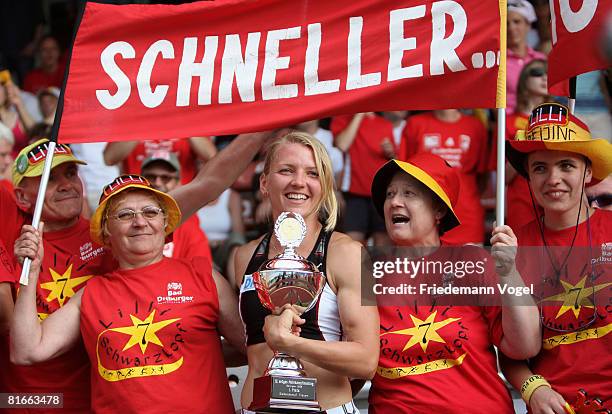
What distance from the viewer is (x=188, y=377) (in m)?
4.73

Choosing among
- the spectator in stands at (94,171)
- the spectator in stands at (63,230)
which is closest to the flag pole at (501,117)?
the spectator in stands at (63,230)

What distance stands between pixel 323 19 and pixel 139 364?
178cm

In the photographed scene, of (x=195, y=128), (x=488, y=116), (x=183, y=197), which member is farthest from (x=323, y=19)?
(x=488, y=116)

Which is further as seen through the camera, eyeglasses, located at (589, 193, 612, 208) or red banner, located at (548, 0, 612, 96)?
eyeglasses, located at (589, 193, 612, 208)

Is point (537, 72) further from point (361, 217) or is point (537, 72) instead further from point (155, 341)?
point (155, 341)

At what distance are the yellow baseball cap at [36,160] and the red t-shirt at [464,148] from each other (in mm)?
3028

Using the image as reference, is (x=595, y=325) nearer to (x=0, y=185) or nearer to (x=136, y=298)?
(x=136, y=298)

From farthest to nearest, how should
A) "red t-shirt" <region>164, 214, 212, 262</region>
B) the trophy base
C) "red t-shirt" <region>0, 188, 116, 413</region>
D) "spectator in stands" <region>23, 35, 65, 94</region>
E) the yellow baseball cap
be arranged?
"spectator in stands" <region>23, 35, 65, 94</region> → "red t-shirt" <region>164, 214, 212, 262</region> → the yellow baseball cap → "red t-shirt" <region>0, 188, 116, 413</region> → the trophy base

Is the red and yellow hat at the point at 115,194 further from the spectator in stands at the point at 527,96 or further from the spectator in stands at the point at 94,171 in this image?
the spectator in stands at the point at 94,171

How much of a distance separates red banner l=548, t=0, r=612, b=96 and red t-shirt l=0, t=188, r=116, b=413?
2348 mm

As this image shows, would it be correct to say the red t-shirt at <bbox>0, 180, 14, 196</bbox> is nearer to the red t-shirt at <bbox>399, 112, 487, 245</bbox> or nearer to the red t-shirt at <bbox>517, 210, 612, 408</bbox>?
the red t-shirt at <bbox>517, 210, 612, 408</bbox>

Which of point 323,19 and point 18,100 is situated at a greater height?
point 18,100

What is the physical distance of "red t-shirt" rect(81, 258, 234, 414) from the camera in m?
4.68

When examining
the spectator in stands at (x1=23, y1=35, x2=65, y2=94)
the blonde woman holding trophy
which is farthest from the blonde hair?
the spectator in stands at (x1=23, y1=35, x2=65, y2=94)
